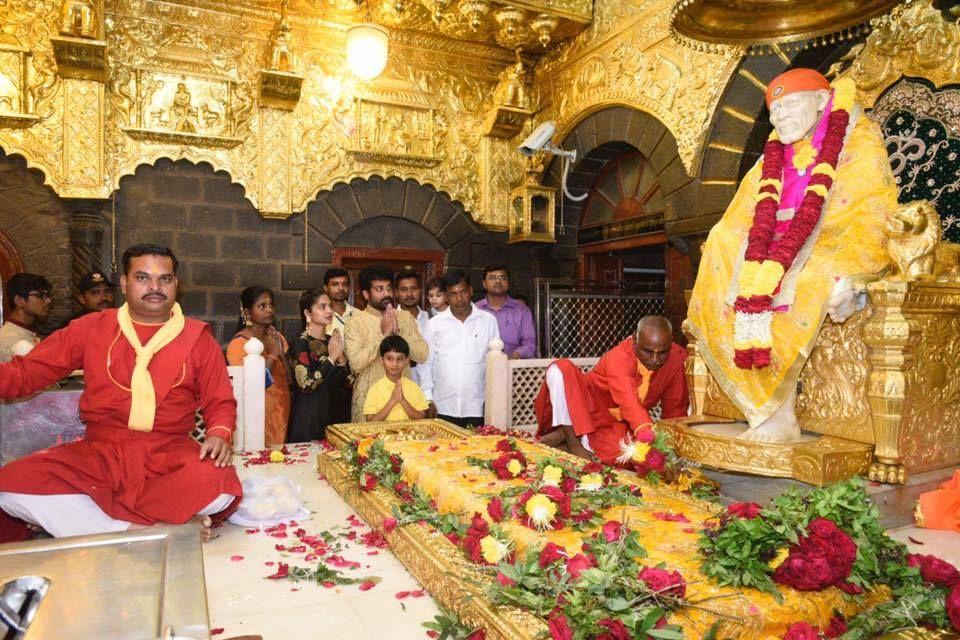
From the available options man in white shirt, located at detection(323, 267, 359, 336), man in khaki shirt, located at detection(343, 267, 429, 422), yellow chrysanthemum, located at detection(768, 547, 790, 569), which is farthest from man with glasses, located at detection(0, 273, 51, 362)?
yellow chrysanthemum, located at detection(768, 547, 790, 569)

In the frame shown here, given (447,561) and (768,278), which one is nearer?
(447,561)

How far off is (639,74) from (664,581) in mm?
5605

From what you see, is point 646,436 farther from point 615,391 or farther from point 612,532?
point 612,532

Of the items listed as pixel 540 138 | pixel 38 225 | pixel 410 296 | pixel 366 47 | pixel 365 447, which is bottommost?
pixel 365 447

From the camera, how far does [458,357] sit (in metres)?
5.34

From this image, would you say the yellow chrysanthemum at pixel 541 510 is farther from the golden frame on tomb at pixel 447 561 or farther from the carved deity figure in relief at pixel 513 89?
the carved deity figure in relief at pixel 513 89

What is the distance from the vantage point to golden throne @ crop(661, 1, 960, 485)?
298cm

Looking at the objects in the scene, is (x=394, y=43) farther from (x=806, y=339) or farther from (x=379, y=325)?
(x=806, y=339)

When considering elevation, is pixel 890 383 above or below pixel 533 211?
below

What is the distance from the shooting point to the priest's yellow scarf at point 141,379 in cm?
300

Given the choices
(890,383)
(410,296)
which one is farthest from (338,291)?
(890,383)

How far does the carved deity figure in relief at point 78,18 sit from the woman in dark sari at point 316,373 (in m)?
3.44

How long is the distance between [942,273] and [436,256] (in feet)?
17.6

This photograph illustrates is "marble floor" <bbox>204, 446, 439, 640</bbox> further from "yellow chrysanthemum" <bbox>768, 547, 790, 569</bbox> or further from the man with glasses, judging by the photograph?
the man with glasses
